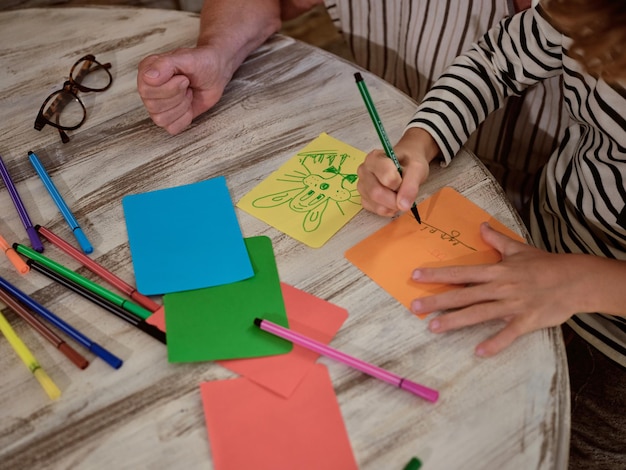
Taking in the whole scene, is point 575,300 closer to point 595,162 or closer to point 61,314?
point 595,162

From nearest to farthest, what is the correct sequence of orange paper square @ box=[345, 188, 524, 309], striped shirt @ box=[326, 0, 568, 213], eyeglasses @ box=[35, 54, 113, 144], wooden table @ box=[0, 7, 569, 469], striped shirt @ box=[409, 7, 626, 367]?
wooden table @ box=[0, 7, 569, 469] → orange paper square @ box=[345, 188, 524, 309] → striped shirt @ box=[409, 7, 626, 367] → eyeglasses @ box=[35, 54, 113, 144] → striped shirt @ box=[326, 0, 568, 213]

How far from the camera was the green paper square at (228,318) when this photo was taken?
1.97 ft

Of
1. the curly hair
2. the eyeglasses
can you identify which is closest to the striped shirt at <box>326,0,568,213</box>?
the curly hair

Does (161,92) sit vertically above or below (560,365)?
above

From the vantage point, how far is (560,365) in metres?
0.59

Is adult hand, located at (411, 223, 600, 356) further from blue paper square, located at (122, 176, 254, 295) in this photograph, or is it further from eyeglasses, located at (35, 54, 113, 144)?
eyeglasses, located at (35, 54, 113, 144)

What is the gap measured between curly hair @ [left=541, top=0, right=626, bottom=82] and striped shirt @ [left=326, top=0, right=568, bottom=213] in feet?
1.15

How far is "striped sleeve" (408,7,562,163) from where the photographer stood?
80 centimetres

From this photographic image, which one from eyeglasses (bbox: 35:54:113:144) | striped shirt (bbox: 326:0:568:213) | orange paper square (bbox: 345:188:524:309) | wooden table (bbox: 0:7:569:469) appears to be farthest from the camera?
striped shirt (bbox: 326:0:568:213)

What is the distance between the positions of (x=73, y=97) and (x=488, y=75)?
Answer: 2.14 ft

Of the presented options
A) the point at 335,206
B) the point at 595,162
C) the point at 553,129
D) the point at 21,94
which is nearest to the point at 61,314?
the point at 335,206

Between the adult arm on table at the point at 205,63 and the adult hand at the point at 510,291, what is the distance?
447mm

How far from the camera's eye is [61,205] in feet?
2.49

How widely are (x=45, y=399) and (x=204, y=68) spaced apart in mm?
531
